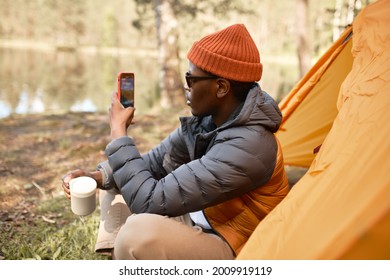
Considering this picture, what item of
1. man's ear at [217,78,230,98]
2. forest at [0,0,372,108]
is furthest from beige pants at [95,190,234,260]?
forest at [0,0,372,108]

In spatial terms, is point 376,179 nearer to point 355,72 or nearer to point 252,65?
point 252,65

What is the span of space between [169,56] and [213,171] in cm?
583

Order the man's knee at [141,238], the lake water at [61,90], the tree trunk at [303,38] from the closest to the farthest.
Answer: the man's knee at [141,238] < the tree trunk at [303,38] < the lake water at [61,90]

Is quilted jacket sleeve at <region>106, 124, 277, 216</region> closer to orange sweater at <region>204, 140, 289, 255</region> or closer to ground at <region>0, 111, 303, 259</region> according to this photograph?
orange sweater at <region>204, 140, 289, 255</region>

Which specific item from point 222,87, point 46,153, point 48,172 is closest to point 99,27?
point 46,153

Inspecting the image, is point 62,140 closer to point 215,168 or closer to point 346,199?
point 215,168

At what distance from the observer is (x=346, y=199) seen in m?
1.30

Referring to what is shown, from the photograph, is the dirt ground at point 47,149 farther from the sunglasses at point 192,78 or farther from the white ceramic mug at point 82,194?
the sunglasses at point 192,78

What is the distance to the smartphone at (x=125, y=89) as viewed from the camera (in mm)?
1869

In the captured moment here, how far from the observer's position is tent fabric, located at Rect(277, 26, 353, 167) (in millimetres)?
2936

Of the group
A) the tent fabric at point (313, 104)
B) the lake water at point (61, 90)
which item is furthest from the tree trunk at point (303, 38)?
the tent fabric at point (313, 104)

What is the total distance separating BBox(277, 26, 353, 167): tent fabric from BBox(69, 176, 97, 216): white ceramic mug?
163 centimetres

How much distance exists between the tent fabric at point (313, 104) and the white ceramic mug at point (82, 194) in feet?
5.36
